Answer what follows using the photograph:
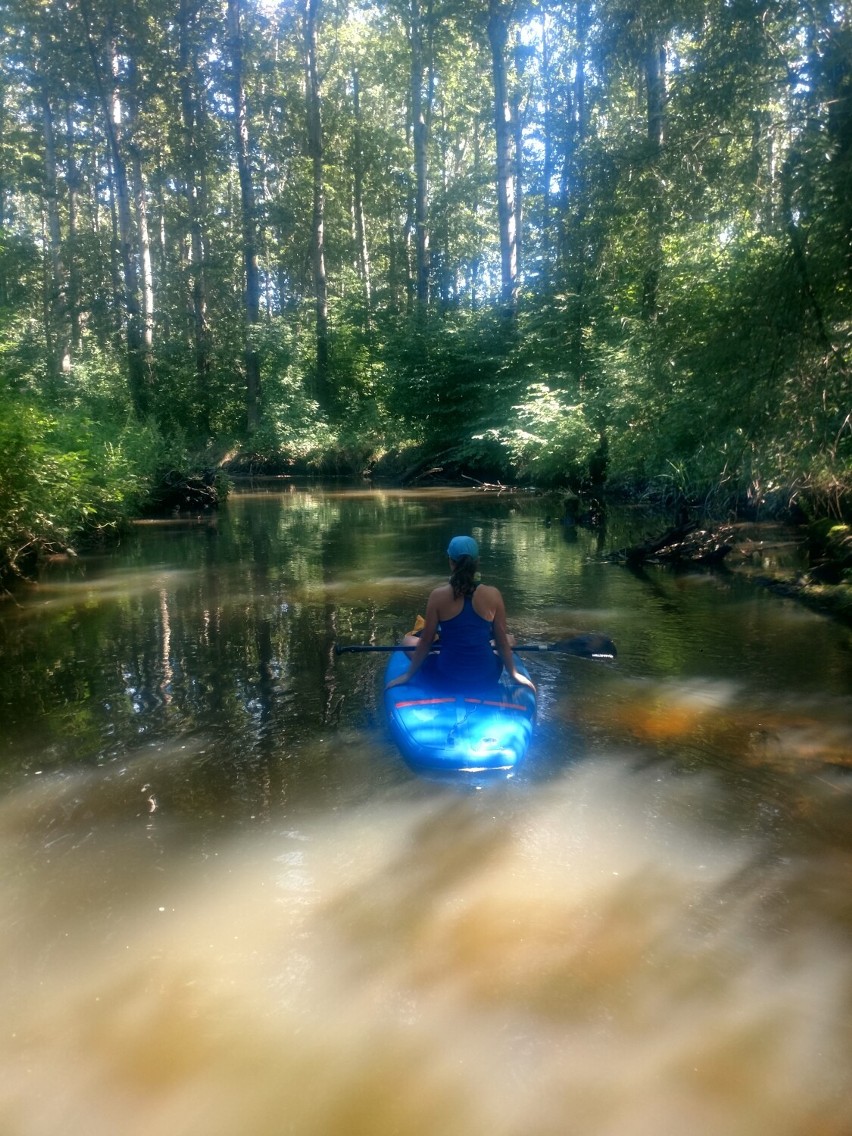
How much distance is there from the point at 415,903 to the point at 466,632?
2084 millimetres

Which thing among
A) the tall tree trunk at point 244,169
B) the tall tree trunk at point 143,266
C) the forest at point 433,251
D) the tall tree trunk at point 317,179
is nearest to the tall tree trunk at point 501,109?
the forest at point 433,251

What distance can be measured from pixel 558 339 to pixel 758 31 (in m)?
14.7

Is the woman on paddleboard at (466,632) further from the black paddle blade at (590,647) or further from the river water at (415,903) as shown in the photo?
the black paddle blade at (590,647)

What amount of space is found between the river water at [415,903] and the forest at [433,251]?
3.84 metres

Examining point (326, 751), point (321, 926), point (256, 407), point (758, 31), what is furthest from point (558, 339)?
point (321, 926)

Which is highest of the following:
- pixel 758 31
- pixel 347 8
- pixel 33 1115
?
pixel 347 8

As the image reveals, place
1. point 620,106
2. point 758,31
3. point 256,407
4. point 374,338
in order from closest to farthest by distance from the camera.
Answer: point 758,31, point 620,106, point 256,407, point 374,338

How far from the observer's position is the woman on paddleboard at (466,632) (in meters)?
5.46

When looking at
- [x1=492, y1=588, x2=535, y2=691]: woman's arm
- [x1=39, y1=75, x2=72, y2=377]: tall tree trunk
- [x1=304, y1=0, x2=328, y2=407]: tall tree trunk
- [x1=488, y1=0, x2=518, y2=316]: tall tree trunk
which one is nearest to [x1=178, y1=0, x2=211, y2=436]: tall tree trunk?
[x1=304, y1=0, x2=328, y2=407]: tall tree trunk

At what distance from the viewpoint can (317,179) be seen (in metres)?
26.4

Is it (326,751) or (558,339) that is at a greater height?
(558,339)

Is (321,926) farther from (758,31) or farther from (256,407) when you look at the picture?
(256,407)

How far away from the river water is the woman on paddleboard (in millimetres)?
687

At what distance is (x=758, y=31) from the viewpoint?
8039mm
